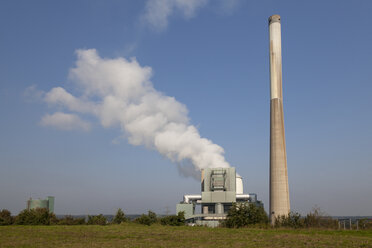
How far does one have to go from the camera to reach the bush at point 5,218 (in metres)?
34.5

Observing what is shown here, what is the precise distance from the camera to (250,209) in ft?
109

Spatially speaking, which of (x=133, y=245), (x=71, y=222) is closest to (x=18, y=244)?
(x=133, y=245)

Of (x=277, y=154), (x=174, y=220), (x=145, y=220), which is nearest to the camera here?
(x=174, y=220)

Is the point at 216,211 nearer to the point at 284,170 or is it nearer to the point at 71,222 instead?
the point at 284,170

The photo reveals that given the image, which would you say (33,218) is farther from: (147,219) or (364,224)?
(364,224)

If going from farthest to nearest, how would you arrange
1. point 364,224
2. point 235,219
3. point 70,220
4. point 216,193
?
1. point 216,193
2. point 70,220
3. point 235,219
4. point 364,224

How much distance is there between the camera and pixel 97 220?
3797 centimetres

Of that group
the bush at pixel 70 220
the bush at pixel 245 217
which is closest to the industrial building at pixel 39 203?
the bush at pixel 70 220

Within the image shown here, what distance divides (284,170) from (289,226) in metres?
→ 20.2

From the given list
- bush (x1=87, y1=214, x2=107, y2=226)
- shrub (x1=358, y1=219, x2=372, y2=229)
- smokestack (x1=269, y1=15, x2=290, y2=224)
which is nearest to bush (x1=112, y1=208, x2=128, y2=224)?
bush (x1=87, y1=214, x2=107, y2=226)

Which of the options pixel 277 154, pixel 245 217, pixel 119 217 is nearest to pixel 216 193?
pixel 277 154

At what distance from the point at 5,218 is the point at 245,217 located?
84.2ft

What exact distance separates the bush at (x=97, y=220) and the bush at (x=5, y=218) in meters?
8.37

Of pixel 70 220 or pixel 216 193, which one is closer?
pixel 70 220
